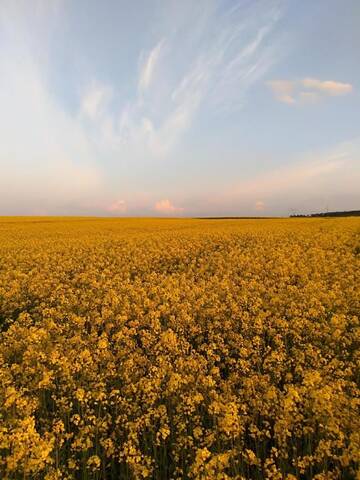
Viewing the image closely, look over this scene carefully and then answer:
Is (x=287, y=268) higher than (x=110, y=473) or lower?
higher

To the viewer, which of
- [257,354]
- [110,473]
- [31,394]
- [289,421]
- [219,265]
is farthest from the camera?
[219,265]

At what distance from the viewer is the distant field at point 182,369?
13.0 feet

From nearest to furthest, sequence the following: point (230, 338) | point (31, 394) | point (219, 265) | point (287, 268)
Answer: point (31, 394)
point (230, 338)
point (287, 268)
point (219, 265)

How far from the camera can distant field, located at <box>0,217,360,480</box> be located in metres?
3.98

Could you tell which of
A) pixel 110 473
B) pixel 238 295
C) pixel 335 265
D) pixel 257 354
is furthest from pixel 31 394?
pixel 335 265

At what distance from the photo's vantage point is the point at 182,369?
5.59 m

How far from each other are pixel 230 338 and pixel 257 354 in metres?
1.13

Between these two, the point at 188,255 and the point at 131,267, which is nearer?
the point at 131,267

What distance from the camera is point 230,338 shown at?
757 centimetres

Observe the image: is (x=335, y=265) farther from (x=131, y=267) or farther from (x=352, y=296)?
(x=131, y=267)

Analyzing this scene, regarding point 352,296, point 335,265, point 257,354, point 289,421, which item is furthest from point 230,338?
point 335,265

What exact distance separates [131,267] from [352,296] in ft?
30.4

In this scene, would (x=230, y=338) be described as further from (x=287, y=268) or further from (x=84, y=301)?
(x=287, y=268)

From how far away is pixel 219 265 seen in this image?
558 inches
